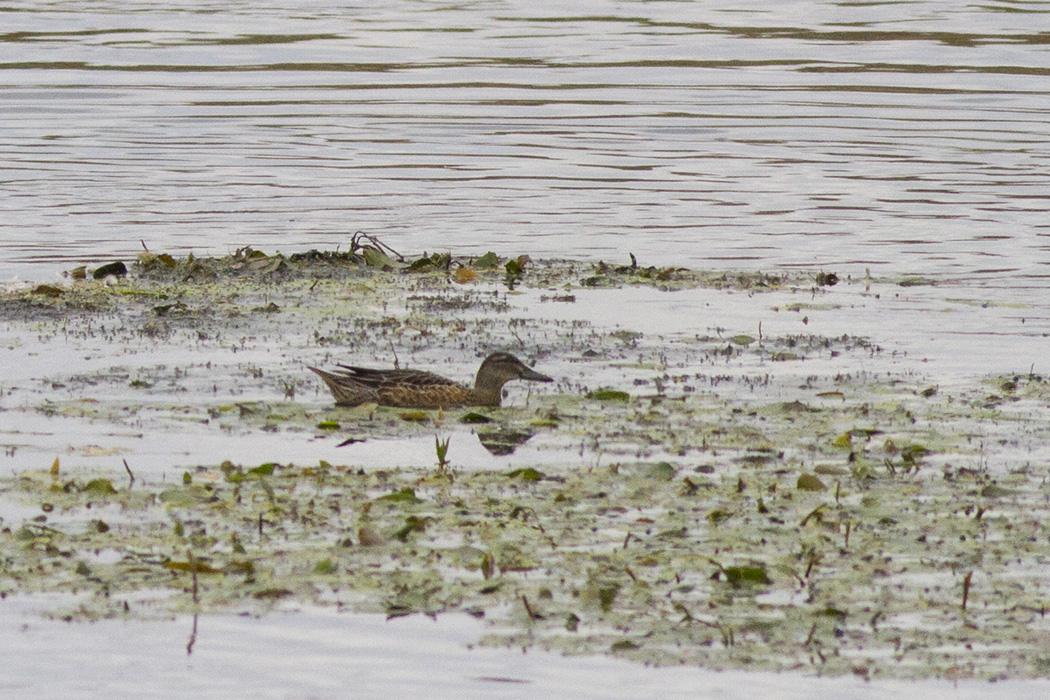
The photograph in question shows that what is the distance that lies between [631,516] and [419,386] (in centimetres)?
250

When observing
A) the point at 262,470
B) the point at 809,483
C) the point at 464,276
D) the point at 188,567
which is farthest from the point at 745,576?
the point at 464,276

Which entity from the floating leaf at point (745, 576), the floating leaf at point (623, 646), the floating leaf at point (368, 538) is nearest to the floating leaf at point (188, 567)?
the floating leaf at point (368, 538)

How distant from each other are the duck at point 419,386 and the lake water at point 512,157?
116 inches

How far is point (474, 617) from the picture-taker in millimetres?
7289

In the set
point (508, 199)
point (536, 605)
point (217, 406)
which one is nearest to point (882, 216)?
point (508, 199)

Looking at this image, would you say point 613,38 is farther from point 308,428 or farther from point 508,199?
point 308,428

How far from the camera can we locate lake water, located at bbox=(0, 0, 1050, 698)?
7.01 m

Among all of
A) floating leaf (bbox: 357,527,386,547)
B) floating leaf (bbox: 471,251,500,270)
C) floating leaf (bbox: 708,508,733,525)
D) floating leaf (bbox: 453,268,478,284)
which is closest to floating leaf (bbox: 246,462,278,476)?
floating leaf (bbox: 357,527,386,547)

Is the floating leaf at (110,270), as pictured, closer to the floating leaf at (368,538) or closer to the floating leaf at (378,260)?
the floating leaf at (378,260)

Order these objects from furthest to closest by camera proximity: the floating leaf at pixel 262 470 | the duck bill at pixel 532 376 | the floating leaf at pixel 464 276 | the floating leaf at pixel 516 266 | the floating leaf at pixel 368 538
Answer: the floating leaf at pixel 516 266
the floating leaf at pixel 464 276
the duck bill at pixel 532 376
the floating leaf at pixel 262 470
the floating leaf at pixel 368 538

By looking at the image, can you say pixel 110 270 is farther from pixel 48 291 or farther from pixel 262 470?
pixel 262 470

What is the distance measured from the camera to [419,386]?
1068 centimetres

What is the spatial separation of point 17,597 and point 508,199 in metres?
13.6

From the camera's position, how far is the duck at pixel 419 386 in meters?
10.7
